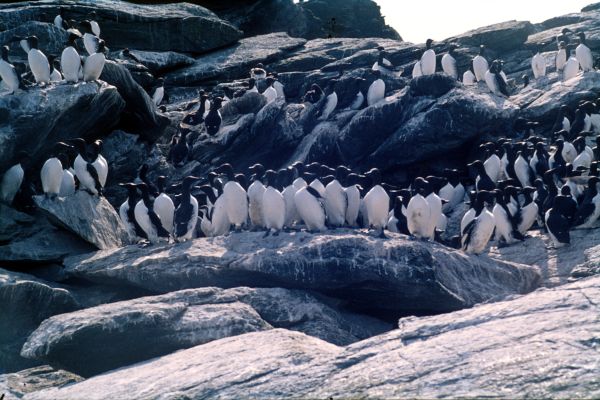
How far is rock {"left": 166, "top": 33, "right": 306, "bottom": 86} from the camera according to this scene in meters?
30.3

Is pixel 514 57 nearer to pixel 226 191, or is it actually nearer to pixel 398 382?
pixel 226 191

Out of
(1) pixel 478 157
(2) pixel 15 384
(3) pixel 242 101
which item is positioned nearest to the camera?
(2) pixel 15 384

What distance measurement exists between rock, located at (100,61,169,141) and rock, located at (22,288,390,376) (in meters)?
10.1

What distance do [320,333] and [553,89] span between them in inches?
583

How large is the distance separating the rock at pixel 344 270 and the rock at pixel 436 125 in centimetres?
699

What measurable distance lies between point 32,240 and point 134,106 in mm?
6421

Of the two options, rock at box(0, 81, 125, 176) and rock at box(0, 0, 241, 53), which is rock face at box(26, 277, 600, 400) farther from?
rock at box(0, 0, 241, 53)

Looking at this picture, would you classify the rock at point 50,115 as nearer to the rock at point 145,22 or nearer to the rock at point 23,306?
the rock at point 23,306

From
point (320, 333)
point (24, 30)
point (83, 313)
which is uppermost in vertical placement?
point (24, 30)

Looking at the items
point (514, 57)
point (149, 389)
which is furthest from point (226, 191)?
point (514, 57)

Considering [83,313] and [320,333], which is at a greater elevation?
[83,313]

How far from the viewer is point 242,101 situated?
961 inches

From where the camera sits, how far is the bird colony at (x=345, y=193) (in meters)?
15.8

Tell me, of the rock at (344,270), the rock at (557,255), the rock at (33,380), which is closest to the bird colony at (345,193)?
the rock at (557,255)
